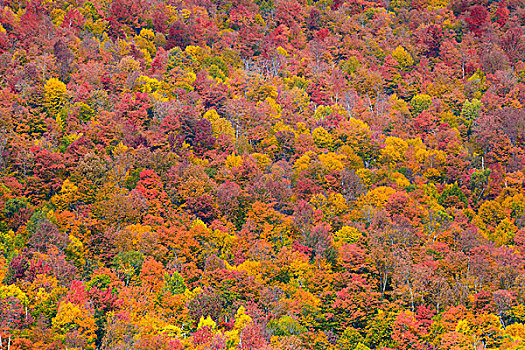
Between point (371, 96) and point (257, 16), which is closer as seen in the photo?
point (371, 96)

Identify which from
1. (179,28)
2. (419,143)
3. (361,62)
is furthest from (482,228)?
(179,28)

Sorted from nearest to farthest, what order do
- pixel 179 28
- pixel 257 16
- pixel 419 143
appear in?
pixel 419 143
pixel 179 28
pixel 257 16

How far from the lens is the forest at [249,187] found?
83250mm

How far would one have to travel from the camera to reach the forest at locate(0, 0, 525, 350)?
273ft

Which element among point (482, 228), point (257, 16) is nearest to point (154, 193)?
point (482, 228)

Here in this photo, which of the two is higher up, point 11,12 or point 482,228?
point 11,12

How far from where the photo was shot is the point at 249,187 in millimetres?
113625

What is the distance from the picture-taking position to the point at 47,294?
80.2 metres

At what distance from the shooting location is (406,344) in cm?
8206

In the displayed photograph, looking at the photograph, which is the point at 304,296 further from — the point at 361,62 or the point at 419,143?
the point at 361,62

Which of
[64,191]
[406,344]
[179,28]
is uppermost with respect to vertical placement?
[179,28]

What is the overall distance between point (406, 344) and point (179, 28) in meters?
111

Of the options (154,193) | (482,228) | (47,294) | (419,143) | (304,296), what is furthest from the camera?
(419,143)

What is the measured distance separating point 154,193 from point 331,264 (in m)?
27.4
